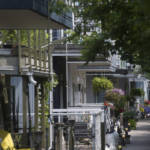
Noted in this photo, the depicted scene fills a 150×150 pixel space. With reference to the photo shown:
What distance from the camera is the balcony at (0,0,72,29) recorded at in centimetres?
1038

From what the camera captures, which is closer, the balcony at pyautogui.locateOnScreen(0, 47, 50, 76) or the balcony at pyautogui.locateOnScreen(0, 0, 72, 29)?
the balcony at pyautogui.locateOnScreen(0, 0, 72, 29)

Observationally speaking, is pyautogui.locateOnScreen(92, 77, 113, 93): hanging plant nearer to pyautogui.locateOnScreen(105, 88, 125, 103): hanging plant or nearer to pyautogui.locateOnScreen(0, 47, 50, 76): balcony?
pyautogui.locateOnScreen(105, 88, 125, 103): hanging plant

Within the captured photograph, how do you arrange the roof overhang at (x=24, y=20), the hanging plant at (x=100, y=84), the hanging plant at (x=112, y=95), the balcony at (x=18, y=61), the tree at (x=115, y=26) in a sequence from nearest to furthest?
the tree at (x=115, y=26) → the roof overhang at (x=24, y=20) → the balcony at (x=18, y=61) → the hanging plant at (x=112, y=95) → the hanging plant at (x=100, y=84)

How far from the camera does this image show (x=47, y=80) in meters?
16.8

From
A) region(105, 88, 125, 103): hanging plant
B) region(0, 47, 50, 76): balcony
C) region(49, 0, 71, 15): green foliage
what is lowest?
region(105, 88, 125, 103): hanging plant

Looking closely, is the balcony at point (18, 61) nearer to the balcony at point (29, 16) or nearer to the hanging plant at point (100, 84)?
the balcony at point (29, 16)

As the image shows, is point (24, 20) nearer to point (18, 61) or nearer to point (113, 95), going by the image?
point (18, 61)

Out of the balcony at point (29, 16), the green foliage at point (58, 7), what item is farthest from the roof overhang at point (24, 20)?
the green foliage at point (58, 7)

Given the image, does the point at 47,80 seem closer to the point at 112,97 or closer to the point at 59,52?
the point at 59,52

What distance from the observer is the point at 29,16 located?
1183 cm

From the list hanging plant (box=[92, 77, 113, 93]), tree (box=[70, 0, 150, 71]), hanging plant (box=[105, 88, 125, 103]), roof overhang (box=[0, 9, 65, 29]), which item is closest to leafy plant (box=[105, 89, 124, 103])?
hanging plant (box=[105, 88, 125, 103])

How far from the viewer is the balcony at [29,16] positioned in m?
10.4

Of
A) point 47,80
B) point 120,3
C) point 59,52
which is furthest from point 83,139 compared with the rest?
point 59,52

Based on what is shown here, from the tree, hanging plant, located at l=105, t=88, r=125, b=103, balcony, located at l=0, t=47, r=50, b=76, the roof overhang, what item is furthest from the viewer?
hanging plant, located at l=105, t=88, r=125, b=103
